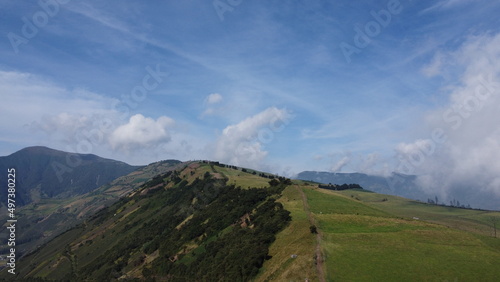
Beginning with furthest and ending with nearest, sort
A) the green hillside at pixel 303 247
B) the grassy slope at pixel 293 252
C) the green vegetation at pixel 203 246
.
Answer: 1. the green vegetation at pixel 203 246
2. the grassy slope at pixel 293 252
3. the green hillside at pixel 303 247

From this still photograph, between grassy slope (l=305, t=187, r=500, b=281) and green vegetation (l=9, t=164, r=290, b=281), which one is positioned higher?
grassy slope (l=305, t=187, r=500, b=281)

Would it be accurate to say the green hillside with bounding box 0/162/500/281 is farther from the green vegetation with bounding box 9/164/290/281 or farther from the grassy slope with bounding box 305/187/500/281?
the green vegetation with bounding box 9/164/290/281

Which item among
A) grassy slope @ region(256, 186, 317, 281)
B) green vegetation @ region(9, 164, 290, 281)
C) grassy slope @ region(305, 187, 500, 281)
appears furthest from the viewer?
green vegetation @ region(9, 164, 290, 281)

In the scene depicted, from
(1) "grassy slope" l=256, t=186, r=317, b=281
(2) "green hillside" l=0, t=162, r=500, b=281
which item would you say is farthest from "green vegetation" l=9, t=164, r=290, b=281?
Result: (1) "grassy slope" l=256, t=186, r=317, b=281

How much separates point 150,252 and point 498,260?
5590 inches

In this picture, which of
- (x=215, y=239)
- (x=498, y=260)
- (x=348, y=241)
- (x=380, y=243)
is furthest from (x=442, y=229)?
(x=215, y=239)

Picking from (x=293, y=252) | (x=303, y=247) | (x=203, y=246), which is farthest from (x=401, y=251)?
(x=203, y=246)

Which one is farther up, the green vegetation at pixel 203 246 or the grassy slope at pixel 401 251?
the grassy slope at pixel 401 251

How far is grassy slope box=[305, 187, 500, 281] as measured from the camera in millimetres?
64500

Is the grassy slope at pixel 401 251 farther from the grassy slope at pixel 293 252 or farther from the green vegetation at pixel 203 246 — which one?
the green vegetation at pixel 203 246

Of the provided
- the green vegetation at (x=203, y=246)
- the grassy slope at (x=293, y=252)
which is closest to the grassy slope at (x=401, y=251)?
the grassy slope at (x=293, y=252)

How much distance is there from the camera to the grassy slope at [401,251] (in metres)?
64.5

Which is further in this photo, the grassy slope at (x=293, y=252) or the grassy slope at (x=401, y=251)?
the grassy slope at (x=293, y=252)

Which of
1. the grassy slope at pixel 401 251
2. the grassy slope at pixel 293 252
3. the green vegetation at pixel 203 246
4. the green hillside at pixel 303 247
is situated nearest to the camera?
the grassy slope at pixel 401 251
